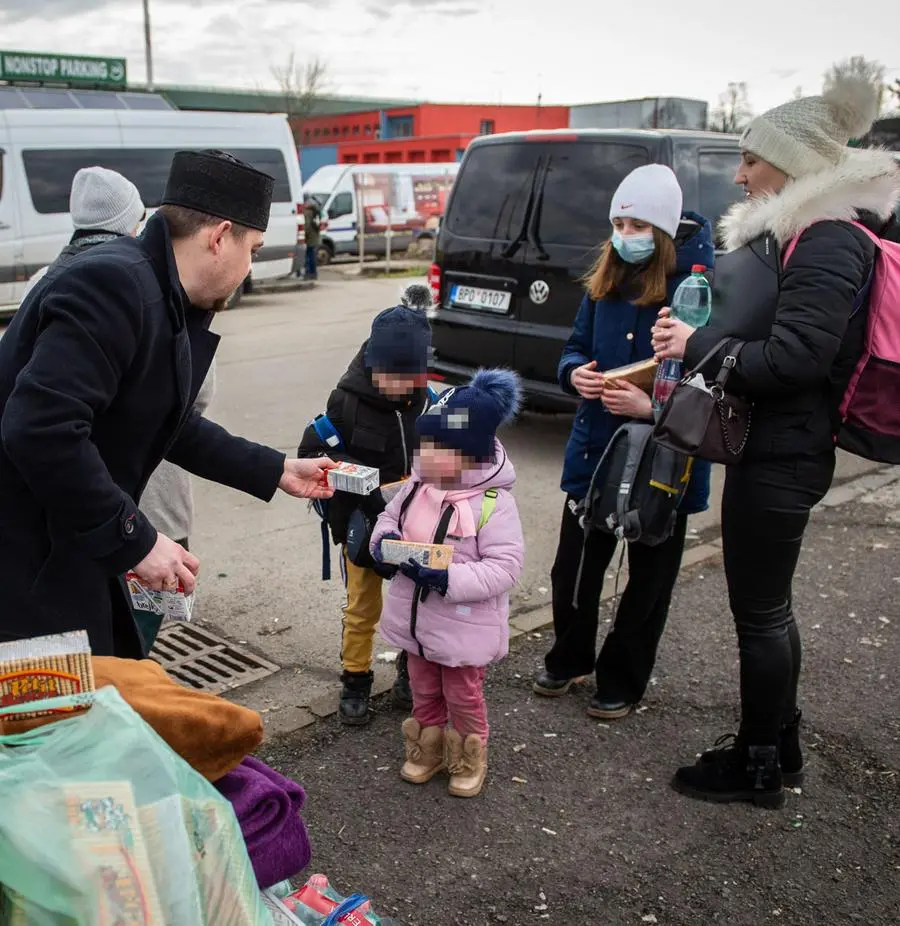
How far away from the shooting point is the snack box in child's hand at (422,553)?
3.03m

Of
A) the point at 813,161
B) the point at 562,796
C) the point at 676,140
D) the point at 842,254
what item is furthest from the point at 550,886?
the point at 676,140

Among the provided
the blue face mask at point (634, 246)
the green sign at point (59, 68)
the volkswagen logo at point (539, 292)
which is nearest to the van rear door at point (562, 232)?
the volkswagen logo at point (539, 292)

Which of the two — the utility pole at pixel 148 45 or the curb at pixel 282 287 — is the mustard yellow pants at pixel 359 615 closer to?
the curb at pixel 282 287

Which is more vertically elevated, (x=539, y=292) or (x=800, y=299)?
(x=800, y=299)

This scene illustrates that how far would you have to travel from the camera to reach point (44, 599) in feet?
7.14

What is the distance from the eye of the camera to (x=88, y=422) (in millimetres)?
2045

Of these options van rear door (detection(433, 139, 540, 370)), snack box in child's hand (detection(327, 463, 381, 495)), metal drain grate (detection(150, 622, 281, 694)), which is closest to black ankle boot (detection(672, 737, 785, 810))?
snack box in child's hand (detection(327, 463, 381, 495))

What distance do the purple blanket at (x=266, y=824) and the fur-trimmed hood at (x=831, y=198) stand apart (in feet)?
6.64

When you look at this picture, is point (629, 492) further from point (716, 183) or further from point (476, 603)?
point (716, 183)

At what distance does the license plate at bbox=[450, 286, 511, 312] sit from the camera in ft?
23.7

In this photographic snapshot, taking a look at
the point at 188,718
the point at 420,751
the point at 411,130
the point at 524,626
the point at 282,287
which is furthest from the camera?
the point at 411,130

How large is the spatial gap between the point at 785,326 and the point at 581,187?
13.9ft

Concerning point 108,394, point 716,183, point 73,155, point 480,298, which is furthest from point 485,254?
point 73,155

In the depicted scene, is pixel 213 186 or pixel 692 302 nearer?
pixel 213 186
